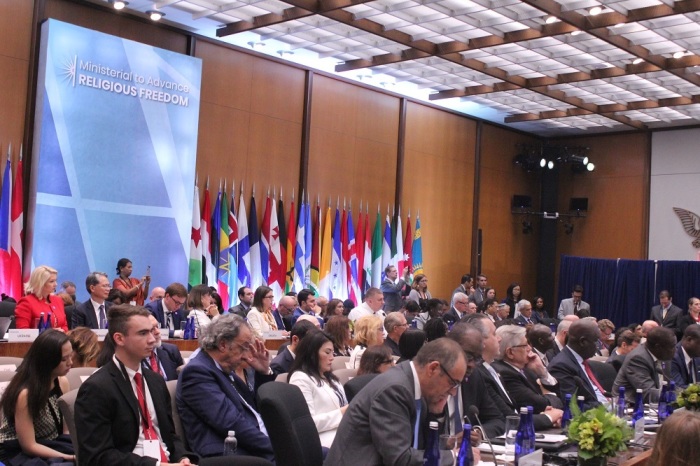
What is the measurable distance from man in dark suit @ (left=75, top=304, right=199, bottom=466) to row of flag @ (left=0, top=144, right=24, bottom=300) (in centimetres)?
711

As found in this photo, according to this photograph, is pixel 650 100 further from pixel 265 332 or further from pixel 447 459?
pixel 447 459

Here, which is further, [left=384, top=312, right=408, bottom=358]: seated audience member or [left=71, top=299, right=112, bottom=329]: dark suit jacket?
[left=71, top=299, right=112, bottom=329]: dark suit jacket

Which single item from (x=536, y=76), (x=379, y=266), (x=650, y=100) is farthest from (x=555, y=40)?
(x=379, y=266)

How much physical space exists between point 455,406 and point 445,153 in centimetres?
1320

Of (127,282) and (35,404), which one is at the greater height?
(127,282)

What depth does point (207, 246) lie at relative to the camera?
12.8m

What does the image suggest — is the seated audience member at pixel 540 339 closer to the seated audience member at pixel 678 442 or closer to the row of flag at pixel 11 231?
the seated audience member at pixel 678 442

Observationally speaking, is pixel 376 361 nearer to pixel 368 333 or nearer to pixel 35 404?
pixel 368 333

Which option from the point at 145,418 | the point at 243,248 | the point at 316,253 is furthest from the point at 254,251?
the point at 145,418

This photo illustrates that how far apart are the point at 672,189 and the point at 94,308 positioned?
44.7 feet

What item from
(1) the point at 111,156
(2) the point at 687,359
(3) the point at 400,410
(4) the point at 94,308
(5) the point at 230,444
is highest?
(1) the point at 111,156

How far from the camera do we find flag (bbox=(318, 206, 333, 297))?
1441 centimetres

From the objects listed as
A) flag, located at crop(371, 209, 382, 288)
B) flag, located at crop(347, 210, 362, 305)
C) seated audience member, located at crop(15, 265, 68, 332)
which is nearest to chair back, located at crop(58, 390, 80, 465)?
seated audience member, located at crop(15, 265, 68, 332)

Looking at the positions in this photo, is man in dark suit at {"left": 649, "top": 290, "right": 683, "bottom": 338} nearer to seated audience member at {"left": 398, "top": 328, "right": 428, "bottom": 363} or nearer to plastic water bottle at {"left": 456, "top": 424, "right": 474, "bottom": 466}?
seated audience member at {"left": 398, "top": 328, "right": 428, "bottom": 363}
